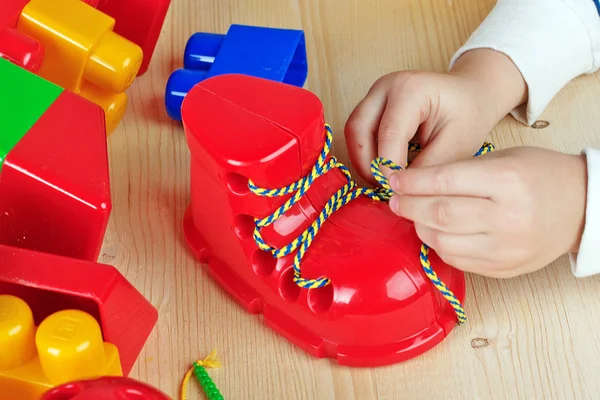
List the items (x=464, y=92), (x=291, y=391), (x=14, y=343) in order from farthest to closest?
(x=464, y=92) < (x=291, y=391) < (x=14, y=343)

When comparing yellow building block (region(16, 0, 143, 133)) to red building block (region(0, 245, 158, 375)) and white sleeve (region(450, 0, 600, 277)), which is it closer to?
red building block (region(0, 245, 158, 375))

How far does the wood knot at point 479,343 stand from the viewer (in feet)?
2.36

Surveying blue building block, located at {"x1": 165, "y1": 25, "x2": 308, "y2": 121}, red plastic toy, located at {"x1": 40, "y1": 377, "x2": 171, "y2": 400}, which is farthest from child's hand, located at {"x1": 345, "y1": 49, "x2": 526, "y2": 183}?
red plastic toy, located at {"x1": 40, "y1": 377, "x2": 171, "y2": 400}

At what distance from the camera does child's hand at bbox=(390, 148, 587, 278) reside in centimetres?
67

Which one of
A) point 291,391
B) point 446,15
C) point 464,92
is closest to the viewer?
point 291,391

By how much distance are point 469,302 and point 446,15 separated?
0.44 m

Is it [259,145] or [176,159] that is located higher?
[259,145]

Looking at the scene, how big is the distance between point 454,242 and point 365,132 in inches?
6.5

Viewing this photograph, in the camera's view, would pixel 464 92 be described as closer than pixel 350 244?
No

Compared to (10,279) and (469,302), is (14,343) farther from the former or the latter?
(469,302)

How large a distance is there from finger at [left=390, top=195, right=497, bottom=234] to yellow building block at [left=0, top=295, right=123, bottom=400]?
27 cm

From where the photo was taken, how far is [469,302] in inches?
29.6

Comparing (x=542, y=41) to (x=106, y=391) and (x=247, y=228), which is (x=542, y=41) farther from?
(x=106, y=391)

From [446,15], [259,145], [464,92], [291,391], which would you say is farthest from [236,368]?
[446,15]
